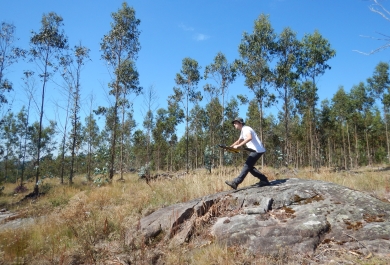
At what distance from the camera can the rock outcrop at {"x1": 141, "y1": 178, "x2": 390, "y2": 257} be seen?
12.6 ft

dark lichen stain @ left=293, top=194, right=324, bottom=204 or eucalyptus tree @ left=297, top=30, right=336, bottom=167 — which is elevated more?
eucalyptus tree @ left=297, top=30, right=336, bottom=167

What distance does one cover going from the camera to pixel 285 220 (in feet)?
14.8

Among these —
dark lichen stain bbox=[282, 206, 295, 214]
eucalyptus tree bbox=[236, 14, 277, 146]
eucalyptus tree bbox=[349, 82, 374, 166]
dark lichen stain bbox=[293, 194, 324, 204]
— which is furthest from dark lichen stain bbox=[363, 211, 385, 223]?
eucalyptus tree bbox=[349, 82, 374, 166]

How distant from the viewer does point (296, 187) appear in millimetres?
5492

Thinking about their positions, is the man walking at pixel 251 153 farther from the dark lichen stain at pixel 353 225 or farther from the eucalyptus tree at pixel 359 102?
the eucalyptus tree at pixel 359 102

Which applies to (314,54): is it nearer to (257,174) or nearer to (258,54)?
(258,54)

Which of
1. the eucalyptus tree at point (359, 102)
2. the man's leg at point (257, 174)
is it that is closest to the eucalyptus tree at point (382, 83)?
the eucalyptus tree at point (359, 102)

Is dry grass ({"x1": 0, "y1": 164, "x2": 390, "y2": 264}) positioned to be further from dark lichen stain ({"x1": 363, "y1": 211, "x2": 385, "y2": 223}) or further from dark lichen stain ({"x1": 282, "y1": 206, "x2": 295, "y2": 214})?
dark lichen stain ({"x1": 363, "y1": 211, "x2": 385, "y2": 223})

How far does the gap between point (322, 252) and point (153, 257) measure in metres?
2.60

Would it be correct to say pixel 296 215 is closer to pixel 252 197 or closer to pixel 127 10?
pixel 252 197

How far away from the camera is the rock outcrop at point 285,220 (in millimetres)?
3855

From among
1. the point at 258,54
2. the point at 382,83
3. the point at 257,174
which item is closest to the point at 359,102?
the point at 382,83

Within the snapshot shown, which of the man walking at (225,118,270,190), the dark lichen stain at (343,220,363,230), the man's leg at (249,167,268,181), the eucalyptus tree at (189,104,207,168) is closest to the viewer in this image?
the dark lichen stain at (343,220,363,230)

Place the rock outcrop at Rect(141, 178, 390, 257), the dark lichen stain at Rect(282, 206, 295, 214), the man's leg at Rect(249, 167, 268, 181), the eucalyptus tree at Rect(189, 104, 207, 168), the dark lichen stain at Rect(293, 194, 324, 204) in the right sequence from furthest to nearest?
the eucalyptus tree at Rect(189, 104, 207, 168) → the man's leg at Rect(249, 167, 268, 181) → the dark lichen stain at Rect(293, 194, 324, 204) → the dark lichen stain at Rect(282, 206, 295, 214) → the rock outcrop at Rect(141, 178, 390, 257)
